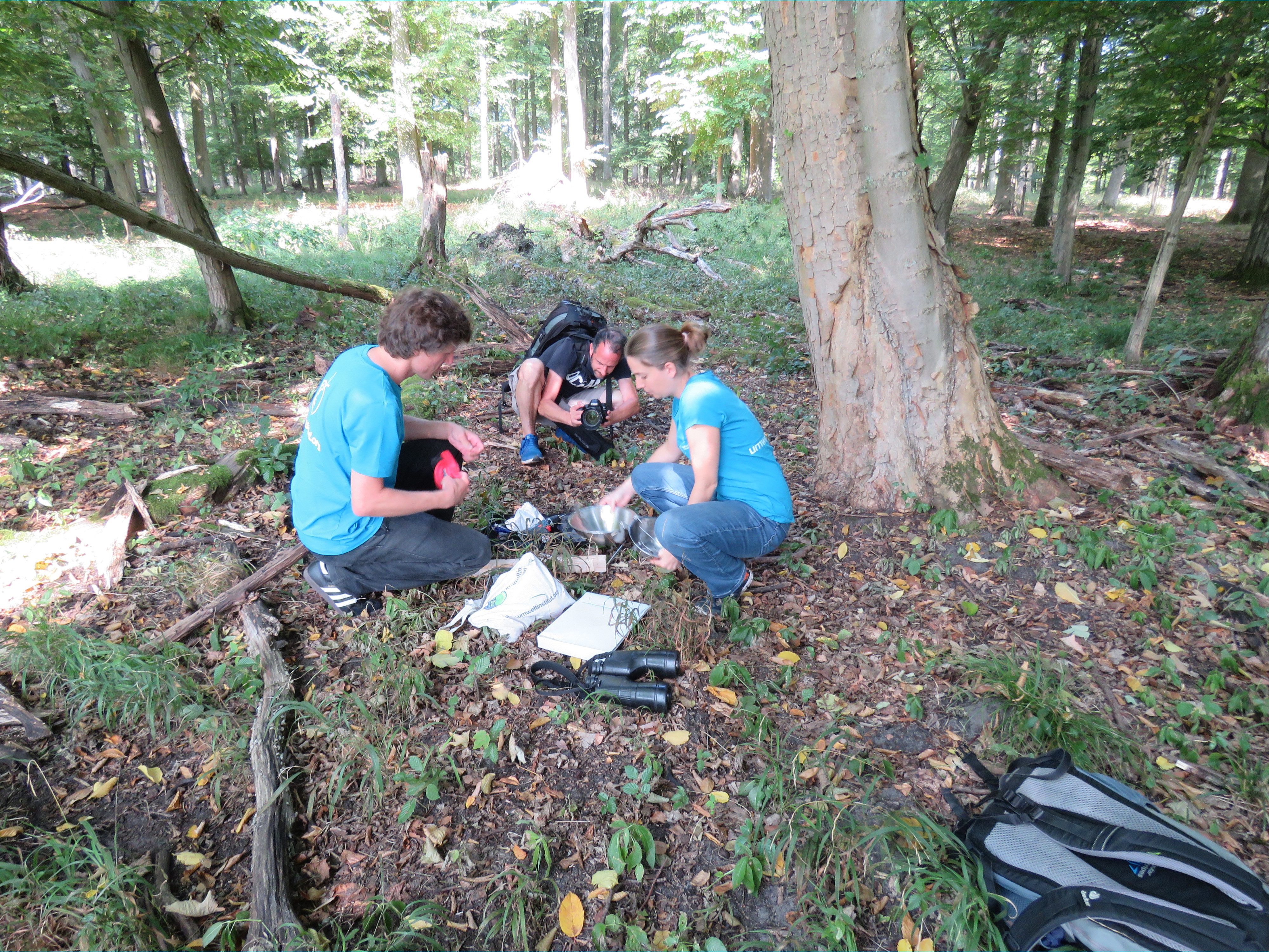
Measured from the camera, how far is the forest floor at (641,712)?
188cm

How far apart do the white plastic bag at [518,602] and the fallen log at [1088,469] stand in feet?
9.40

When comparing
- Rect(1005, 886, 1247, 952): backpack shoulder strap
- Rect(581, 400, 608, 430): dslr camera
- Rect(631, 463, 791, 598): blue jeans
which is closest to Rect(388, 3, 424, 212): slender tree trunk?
Rect(581, 400, 608, 430): dslr camera

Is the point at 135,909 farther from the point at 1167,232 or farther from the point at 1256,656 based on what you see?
the point at 1167,232

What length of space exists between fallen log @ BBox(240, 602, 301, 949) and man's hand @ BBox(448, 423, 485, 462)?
46.7 inches

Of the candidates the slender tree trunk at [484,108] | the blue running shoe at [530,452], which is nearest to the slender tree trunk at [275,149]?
the slender tree trunk at [484,108]

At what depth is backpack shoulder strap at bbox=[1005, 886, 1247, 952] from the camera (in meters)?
1.44

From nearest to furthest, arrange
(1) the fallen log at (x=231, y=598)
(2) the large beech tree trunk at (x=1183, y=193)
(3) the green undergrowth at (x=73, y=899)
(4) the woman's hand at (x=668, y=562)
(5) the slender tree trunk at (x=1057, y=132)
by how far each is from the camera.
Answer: (3) the green undergrowth at (x=73, y=899) → (1) the fallen log at (x=231, y=598) → (4) the woman's hand at (x=668, y=562) → (2) the large beech tree trunk at (x=1183, y=193) → (5) the slender tree trunk at (x=1057, y=132)

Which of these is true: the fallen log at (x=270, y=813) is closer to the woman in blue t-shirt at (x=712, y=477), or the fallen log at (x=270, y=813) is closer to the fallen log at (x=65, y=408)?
the woman in blue t-shirt at (x=712, y=477)

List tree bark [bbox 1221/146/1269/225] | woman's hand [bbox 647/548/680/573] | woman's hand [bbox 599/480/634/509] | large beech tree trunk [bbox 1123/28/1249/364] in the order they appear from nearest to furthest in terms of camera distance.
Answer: woman's hand [bbox 647/548/680/573]
woman's hand [bbox 599/480/634/509]
large beech tree trunk [bbox 1123/28/1249/364]
tree bark [bbox 1221/146/1269/225]

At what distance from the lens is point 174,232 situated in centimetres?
515

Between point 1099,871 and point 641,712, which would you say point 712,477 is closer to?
point 641,712

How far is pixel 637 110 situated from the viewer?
121 feet

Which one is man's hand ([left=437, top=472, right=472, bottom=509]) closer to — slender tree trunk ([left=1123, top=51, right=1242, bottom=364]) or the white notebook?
the white notebook

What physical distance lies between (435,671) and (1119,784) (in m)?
2.47
